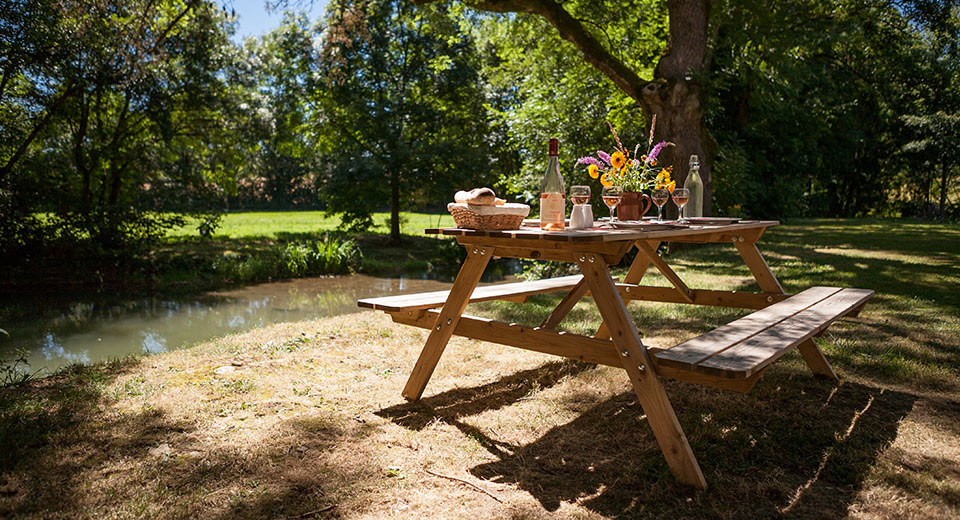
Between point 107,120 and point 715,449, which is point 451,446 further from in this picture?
point 107,120

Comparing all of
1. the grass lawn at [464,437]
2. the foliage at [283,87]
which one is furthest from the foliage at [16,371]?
the foliage at [283,87]

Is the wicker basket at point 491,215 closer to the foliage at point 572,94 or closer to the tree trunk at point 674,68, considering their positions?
the tree trunk at point 674,68

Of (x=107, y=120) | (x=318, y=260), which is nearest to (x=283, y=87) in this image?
(x=107, y=120)

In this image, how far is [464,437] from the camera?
3.10 m

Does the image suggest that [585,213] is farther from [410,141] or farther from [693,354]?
[410,141]

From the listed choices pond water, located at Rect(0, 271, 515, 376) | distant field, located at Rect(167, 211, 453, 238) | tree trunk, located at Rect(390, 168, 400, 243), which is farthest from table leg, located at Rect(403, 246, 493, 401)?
distant field, located at Rect(167, 211, 453, 238)

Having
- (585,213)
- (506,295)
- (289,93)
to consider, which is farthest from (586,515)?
(289,93)

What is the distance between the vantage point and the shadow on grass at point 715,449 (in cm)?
241

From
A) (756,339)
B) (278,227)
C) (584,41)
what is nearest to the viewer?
(756,339)

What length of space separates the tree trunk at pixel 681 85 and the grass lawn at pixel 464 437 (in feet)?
15.4

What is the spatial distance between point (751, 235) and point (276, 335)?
3.83 m

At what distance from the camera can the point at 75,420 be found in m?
3.19

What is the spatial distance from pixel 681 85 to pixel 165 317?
25.8 feet

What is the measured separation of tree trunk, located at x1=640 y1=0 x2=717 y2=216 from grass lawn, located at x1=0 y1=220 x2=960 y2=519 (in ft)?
15.4
